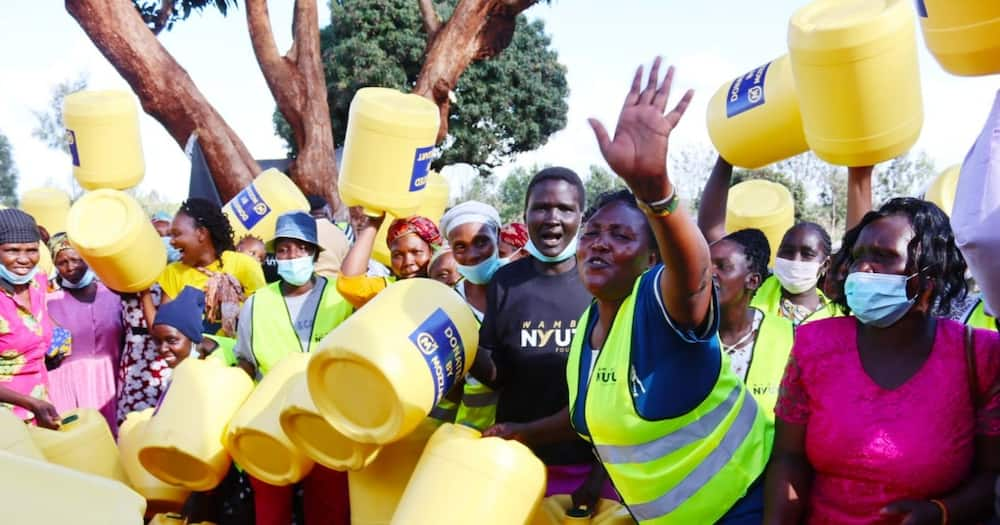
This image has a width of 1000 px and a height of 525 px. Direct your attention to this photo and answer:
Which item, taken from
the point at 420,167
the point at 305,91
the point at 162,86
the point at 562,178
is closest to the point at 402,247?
the point at 420,167

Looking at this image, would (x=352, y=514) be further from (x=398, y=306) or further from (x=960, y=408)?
(x=960, y=408)

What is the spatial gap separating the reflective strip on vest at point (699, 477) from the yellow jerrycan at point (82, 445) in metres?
2.31

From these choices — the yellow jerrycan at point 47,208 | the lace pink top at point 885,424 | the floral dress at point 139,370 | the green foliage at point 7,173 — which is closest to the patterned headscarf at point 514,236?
the floral dress at point 139,370

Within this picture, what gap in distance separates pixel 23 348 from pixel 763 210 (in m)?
3.96

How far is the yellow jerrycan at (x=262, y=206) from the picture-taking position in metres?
6.47

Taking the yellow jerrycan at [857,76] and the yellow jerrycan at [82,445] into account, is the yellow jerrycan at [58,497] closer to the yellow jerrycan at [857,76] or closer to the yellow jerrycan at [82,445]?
the yellow jerrycan at [857,76]

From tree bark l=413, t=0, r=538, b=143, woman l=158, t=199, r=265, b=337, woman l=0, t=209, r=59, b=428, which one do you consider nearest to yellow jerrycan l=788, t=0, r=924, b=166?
woman l=158, t=199, r=265, b=337

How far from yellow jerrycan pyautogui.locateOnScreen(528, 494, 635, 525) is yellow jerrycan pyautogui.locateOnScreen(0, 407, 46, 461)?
5.26ft

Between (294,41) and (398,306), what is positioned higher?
(398,306)

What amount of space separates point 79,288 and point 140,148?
120 cm

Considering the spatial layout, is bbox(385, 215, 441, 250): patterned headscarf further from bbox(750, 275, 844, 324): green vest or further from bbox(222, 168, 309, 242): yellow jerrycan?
bbox(222, 168, 309, 242): yellow jerrycan

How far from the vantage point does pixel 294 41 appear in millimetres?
12945

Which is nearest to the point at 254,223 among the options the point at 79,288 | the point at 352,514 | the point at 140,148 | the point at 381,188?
the point at 140,148

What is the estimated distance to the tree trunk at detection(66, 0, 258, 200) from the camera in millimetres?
10578
